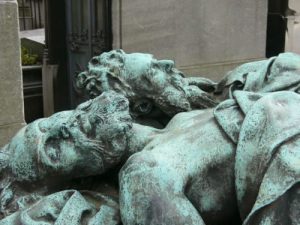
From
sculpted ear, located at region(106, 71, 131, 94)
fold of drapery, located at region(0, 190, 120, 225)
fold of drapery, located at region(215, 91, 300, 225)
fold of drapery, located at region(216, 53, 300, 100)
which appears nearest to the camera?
fold of drapery, located at region(215, 91, 300, 225)

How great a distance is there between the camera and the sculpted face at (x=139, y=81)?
2346mm

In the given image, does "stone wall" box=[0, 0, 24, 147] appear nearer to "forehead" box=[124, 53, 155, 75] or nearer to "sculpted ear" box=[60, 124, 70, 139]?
"forehead" box=[124, 53, 155, 75]

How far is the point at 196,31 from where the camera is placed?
666 cm

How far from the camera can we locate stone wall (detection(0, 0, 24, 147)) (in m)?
3.78

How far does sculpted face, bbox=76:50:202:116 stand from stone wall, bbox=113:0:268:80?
3639 millimetres

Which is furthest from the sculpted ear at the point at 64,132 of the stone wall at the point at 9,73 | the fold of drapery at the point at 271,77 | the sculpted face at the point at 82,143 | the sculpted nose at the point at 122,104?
the stone wall at the point at 9,73

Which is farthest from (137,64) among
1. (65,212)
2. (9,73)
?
(9,73)

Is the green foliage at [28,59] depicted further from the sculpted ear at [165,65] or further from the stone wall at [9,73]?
the sculpted ear at [165,65]

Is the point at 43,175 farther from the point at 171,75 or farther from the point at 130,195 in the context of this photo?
the point at 171,75

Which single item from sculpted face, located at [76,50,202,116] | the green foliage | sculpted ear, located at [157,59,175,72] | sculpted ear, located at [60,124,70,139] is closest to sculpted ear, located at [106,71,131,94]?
sculpted face, located at [76,50,202,116]

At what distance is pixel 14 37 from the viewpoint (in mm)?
3828

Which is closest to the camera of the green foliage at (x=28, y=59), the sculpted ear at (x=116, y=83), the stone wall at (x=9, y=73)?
the sculpted ear at (x=116, y=83)

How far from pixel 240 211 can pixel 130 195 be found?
14.3 inches

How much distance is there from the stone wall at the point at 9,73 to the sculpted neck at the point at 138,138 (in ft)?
6.16
